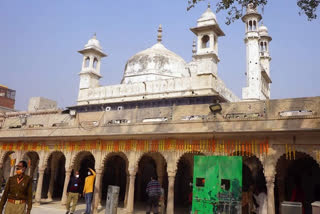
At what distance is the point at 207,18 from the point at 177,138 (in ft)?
47.0

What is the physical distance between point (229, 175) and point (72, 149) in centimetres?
978

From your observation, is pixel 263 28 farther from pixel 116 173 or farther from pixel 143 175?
pixel 116 173

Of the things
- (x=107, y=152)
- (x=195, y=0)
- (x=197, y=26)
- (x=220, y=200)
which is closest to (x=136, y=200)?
(x=107, y=152)

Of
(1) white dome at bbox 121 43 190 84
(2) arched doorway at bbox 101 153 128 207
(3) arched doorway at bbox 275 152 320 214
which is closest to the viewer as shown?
(3) arched doorway at bbox 275 152 320 214

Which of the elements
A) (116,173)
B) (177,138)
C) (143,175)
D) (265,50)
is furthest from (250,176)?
(265,50)

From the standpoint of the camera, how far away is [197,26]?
23.8m

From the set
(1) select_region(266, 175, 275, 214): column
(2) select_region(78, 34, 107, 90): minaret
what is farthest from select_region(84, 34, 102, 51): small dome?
(1) select_region(266, 175, 275, 214): column

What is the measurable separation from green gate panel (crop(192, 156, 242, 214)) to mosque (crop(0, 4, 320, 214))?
201cm

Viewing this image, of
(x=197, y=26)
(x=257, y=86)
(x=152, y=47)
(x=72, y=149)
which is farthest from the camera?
(x=152, y=47)

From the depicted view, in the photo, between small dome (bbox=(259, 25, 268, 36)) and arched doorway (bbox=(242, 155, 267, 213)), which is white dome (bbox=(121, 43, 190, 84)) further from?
arched doorway (bbox=(242, 155, 267, 213))

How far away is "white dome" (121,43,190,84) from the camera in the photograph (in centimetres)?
2914

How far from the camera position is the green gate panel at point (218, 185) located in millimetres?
8523

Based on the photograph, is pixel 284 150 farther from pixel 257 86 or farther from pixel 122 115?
pixel 257 86

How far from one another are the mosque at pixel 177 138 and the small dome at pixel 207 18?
0.09 metres
